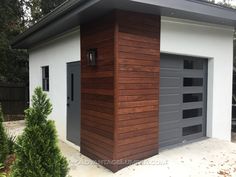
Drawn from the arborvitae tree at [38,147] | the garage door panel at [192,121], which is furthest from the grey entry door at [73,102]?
the arborvitae tree at [38,147]

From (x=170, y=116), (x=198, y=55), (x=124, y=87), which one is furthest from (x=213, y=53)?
(x=124, y=87)

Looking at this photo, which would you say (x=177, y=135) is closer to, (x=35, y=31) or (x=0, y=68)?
(x=35, y=31)

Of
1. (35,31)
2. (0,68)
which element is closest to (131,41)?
(35,31)

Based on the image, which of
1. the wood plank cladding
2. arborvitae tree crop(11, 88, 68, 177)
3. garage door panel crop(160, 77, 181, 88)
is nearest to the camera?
arborvitae tree crop(11, 88, 68, 177)

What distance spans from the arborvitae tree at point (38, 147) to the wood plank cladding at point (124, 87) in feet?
5.13

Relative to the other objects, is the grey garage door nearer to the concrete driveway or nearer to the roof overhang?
the concrete driveway

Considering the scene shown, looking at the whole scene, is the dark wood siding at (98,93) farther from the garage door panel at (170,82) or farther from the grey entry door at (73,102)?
the garage door panel at (170,82)

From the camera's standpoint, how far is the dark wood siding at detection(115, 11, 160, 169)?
4.12 metres

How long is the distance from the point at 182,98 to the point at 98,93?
203cm

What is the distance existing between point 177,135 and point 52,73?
3900mm

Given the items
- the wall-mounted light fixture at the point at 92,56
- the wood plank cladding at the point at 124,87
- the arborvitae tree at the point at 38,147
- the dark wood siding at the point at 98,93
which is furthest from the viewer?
the wall-mounted light fixture at the point at 92,56

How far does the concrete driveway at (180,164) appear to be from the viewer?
3.90 metres

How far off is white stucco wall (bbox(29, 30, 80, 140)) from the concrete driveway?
5.16 ft

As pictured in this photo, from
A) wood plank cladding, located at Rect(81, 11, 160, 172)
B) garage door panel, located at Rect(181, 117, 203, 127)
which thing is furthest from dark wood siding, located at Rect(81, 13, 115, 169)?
garage door panel, located at Rect(181, 117, 203, 127)
